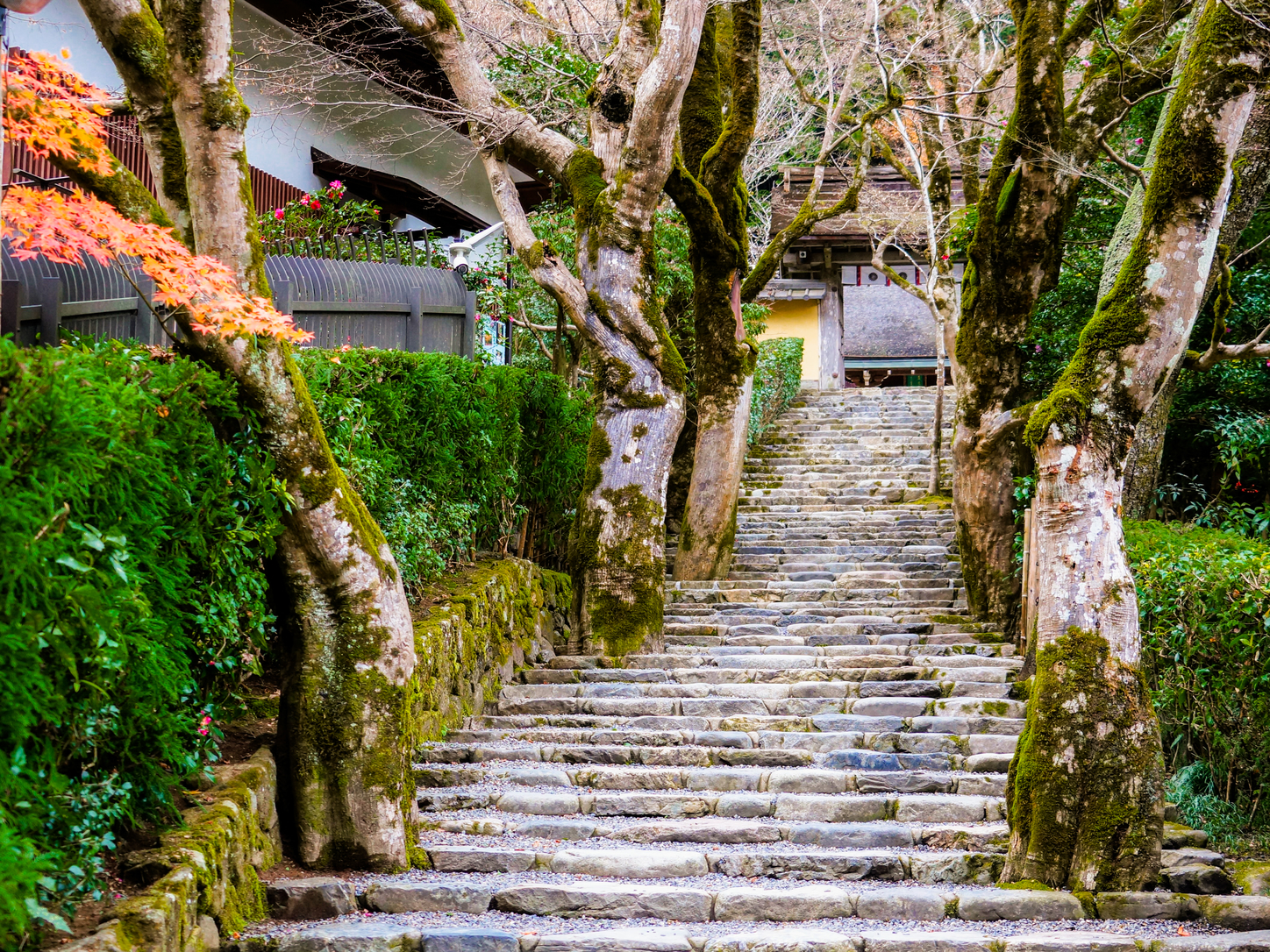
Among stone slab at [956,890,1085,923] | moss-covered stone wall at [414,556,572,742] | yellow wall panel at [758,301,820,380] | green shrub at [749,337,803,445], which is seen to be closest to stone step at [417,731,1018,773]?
moss-covered stone wall at [414,556,572,742]

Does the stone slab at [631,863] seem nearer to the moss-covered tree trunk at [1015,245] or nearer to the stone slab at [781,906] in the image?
the stone slab at [781,906]

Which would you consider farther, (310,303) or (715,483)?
(715,483)

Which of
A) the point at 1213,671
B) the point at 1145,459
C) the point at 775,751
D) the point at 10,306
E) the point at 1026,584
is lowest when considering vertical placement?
the point at 775,751

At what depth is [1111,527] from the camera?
5910 millimetres

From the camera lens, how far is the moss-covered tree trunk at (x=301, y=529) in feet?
18.4

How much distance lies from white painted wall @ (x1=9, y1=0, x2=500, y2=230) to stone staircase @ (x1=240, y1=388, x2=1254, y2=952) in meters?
6.92

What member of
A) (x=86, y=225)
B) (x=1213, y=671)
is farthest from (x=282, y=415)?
(x=1213, y=671)

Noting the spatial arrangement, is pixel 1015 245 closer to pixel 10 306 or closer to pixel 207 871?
pixel 10 306

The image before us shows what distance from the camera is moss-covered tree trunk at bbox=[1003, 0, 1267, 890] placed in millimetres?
5629

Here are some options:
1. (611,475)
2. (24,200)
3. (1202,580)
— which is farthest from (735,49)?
(24,200)

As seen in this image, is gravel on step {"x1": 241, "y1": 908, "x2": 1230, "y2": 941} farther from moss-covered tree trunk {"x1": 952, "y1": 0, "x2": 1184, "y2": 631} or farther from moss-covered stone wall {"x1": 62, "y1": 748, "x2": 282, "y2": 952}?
moss-covered tree trunk {"x1": 952, "y1": 0, "x2": 1184, "y2": 631}

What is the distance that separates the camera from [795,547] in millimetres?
14047

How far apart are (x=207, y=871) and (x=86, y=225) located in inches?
116

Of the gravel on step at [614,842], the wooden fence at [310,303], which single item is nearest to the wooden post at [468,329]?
the wooden fence at [310,303]
